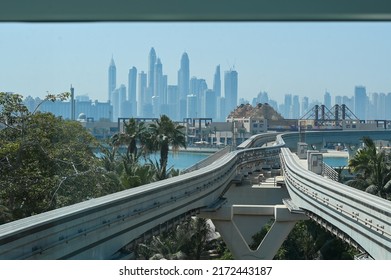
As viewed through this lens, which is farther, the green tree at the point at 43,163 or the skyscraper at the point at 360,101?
the green tree at the point at 43,163

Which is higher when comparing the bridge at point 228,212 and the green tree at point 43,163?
the green tree at point 43,163

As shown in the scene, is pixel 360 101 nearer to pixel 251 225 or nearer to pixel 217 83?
pixel 217 83

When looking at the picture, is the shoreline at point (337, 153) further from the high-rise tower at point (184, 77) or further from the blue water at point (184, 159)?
the high-rise tower at point (184, 77)

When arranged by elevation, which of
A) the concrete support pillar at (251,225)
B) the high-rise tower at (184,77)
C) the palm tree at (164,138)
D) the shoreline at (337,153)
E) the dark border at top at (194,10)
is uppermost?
the dark border at top at (194,10)

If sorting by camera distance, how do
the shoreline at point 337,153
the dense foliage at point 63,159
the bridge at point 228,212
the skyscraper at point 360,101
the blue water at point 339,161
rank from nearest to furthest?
the bridge at point 228,212
the skyscraper at point 360,101
the dense foliage at point 63,159
the shoreline at point 337,153
the blue water at point 339,161

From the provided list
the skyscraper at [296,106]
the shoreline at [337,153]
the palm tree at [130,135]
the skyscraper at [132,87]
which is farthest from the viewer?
the shoreline at [337,153]

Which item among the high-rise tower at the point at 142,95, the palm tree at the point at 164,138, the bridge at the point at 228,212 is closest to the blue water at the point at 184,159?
the palm tree at the point at 164,138

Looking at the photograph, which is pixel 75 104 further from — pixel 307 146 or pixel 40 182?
pixel 307 146

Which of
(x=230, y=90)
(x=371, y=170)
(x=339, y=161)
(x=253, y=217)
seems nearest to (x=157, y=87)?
(x=230, y=90)
